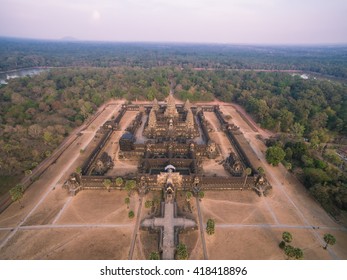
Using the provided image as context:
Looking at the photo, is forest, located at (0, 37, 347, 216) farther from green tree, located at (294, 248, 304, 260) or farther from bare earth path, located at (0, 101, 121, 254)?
green tree, located at (294, 248, 304, 260)

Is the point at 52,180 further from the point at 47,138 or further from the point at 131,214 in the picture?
the point at 131,214

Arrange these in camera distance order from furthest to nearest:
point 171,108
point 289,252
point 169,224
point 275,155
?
point 171,108 < point 275,155 < point 169,224 < point 289,252

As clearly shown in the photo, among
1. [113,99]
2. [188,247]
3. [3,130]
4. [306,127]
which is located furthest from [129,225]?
[113,99]

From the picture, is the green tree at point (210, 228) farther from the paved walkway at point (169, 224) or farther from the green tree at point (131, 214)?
the green tree at point (131, 214)

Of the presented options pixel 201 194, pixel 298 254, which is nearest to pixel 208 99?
pixel 201 194

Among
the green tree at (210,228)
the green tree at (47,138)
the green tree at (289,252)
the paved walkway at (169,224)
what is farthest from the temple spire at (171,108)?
the green tree at (289,252)

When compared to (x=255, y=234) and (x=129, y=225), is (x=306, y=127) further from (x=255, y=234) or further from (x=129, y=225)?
(x=129, y=225)

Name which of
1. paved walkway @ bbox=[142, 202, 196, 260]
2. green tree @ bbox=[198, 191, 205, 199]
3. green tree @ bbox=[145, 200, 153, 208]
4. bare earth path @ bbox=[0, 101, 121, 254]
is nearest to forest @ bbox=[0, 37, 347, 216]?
bare earth path @ bbox=[0, 101, 121, 254]

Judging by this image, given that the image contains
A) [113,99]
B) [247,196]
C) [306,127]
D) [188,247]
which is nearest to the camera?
[188,247]

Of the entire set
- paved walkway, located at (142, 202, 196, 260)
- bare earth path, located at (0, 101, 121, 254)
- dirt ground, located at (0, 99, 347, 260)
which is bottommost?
bare earth path, located at (0, 101, 121, 254)
